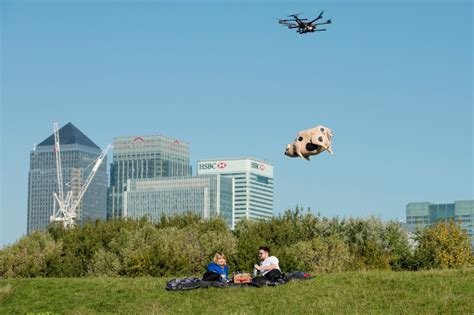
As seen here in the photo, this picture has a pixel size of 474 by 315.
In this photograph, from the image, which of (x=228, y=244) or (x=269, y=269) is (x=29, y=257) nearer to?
(x=228, y=244)

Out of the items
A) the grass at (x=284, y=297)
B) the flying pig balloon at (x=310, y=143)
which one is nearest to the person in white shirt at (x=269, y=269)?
the grass at (x=284, y=297)

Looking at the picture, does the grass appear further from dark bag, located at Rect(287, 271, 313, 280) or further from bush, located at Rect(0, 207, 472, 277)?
bush, located at Rect(0, 207, 472, 277)

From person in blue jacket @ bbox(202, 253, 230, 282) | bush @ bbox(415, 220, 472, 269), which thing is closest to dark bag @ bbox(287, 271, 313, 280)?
person in blue jacket @ bbox(202, 253, 230, 282)

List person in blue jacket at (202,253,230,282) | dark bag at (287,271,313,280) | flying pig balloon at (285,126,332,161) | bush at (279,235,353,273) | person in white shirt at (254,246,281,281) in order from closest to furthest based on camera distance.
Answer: flying pig balloon at (285,126,332,161) → person in white shirt at (254,246,281,281) → person in blue jacket at (202,253,230,282) → dark bag at (287,271,313,280) → bush at (279,235,353,273)

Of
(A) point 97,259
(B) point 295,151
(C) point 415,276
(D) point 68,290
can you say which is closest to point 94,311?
(D) point 68,290

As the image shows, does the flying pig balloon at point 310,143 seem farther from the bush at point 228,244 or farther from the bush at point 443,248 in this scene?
the bush at point 443,248

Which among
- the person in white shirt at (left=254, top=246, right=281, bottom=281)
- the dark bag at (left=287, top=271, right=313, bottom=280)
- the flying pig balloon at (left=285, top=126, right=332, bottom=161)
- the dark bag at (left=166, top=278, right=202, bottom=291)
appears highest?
the flying pig balloon at (left=285, top=126, right=332, bottom=161)

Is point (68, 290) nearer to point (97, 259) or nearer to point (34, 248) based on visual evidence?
point (97, 259)
